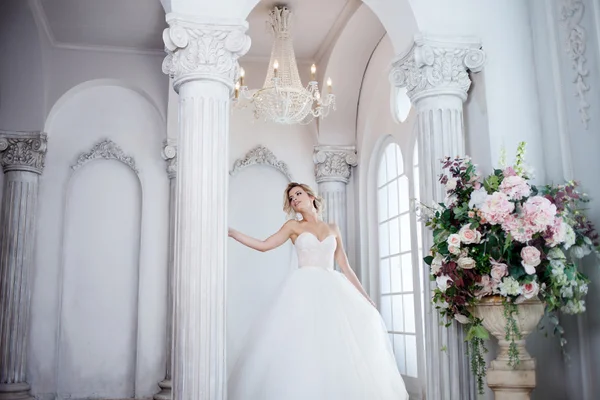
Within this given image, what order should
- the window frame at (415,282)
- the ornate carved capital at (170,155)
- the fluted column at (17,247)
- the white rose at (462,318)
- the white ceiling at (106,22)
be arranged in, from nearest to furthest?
the white rose at (462,318)
the window frame at (415,282)
the white ceiling at (106,22)
the fluted column at (17,247)
the ornate carved capital at (170,155)

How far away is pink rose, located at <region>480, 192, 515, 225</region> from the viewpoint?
390 cm

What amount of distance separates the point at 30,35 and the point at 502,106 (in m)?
6.34

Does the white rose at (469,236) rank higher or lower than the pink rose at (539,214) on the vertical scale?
lower

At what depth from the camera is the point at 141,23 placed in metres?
8.63

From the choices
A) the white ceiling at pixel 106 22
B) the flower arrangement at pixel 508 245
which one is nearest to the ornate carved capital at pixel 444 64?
the flower arrangement at pixel 508 245

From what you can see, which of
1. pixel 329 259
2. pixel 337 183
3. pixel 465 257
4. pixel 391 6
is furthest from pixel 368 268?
pixel 465 257

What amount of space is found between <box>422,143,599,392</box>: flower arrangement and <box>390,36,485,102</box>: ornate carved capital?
1.05 m

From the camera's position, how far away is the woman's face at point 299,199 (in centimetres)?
611

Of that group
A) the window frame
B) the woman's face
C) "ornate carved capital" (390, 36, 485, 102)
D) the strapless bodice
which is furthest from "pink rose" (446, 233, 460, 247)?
the window frame

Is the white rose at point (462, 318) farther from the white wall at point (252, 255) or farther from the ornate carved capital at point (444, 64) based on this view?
the white wall at point (252, 255)

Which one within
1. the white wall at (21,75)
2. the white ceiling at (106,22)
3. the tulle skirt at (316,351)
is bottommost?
the tulle skirt at (316,351)

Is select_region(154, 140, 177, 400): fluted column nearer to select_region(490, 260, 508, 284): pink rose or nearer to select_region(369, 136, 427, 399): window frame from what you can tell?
select_region(369, 136, 427, 399): window frame

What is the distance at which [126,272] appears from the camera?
9.18 metres

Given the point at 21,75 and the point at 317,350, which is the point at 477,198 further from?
the point at 21,75
